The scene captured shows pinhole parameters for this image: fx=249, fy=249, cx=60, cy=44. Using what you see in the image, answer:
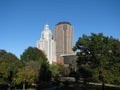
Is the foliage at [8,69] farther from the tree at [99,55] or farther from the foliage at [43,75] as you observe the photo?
the tree at [99,55]

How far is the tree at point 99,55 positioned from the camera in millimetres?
47156

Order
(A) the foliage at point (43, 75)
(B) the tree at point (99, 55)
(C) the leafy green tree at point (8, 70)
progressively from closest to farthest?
(B) the tree at point (99, 55)
(C) the leafy green tree at point (8, 70)
(A) the foliage at point (43, 75)

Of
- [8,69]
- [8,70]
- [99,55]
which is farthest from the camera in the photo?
[8,69]

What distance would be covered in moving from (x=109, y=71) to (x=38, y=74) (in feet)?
69.8

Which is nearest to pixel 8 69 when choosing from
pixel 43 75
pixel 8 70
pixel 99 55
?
pixel 8 70

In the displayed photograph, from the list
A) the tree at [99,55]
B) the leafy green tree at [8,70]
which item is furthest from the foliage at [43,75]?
the tree at [99,55]

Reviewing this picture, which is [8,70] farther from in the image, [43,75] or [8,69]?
[43,75]

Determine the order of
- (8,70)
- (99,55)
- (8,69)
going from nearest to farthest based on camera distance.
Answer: (99,55)
(8,70)
(8,69)

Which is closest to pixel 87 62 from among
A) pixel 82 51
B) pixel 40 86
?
pixel 82 51

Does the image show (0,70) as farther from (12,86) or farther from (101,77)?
(101,77)

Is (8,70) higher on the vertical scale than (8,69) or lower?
lower

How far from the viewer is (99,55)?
156ft

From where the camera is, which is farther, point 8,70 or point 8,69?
point 8,69

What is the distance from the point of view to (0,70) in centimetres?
5619
